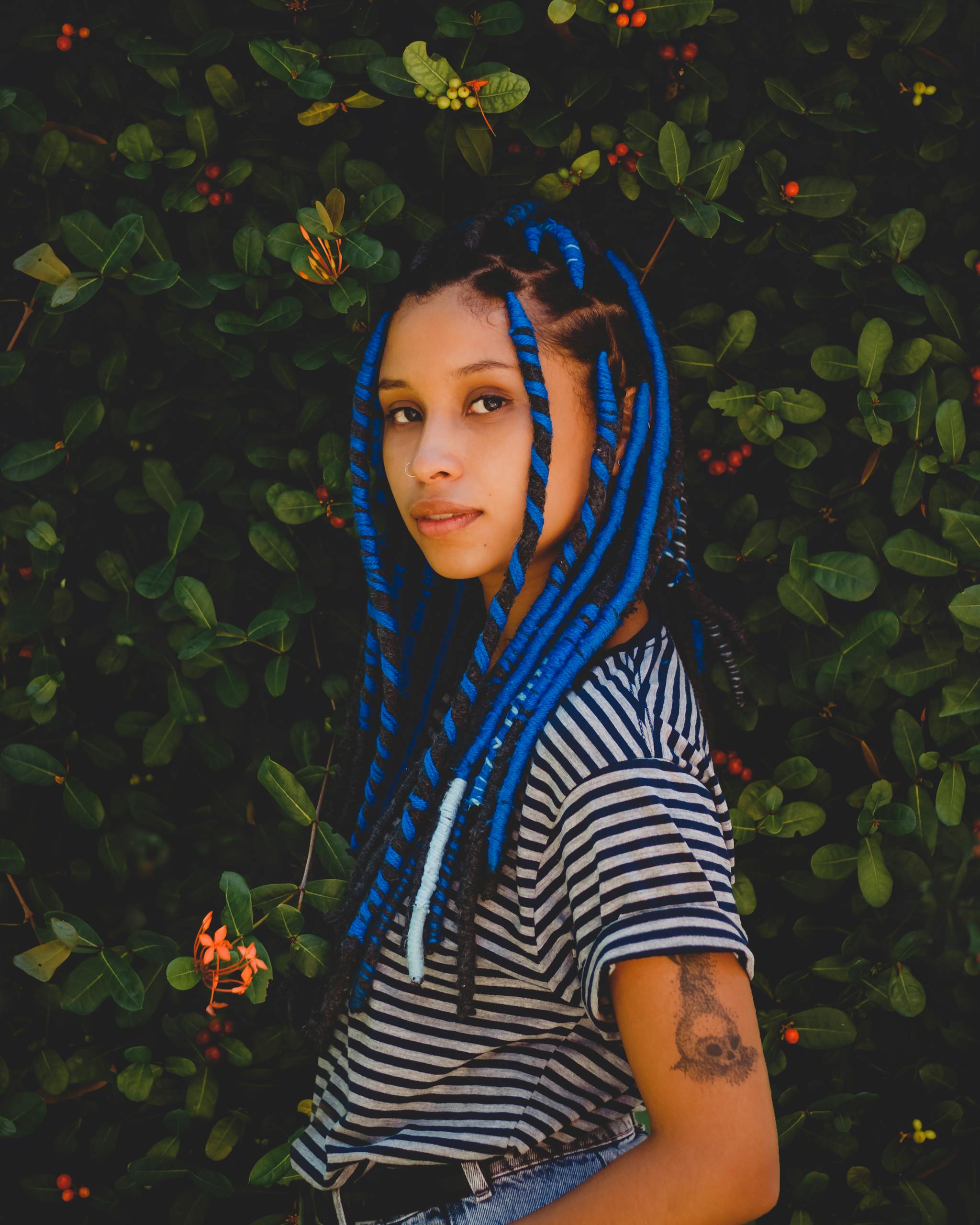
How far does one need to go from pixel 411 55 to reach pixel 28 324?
887 mm

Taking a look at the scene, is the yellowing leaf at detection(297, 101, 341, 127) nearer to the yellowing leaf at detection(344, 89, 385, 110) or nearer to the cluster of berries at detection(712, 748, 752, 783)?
the yellowing leaf at detection(344, 89, 385, 110)

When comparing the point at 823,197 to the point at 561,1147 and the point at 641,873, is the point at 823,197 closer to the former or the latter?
the point at 641,873

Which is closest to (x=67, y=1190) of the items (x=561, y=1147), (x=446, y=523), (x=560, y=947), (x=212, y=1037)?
(x=212, y=1037)

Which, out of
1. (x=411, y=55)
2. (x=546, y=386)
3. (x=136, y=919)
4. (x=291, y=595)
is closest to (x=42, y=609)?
(x=291, y=595)

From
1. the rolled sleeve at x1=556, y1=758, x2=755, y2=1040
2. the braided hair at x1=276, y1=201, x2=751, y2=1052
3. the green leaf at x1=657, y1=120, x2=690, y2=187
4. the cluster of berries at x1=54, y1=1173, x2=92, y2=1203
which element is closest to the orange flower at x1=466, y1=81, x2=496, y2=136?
the braided hair at x1=276, y1=201, x2=751, y2=1052

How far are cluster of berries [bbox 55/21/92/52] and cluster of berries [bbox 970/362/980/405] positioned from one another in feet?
5.36

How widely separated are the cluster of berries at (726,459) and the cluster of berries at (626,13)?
27.8 inches

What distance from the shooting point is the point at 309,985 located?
1.71 metres

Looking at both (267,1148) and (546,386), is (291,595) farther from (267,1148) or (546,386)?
(267,1148)

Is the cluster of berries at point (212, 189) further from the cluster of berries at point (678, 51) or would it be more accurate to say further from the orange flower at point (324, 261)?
the cluster of berries at point (678, 51)

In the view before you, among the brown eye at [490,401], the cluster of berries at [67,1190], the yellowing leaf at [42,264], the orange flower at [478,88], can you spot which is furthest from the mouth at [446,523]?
the cluster of berries at [67,1190]

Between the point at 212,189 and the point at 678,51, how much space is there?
85 cm

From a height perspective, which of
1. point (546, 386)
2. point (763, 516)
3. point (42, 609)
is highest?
point (546, 386)

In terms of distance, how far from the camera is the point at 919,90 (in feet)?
5.14
